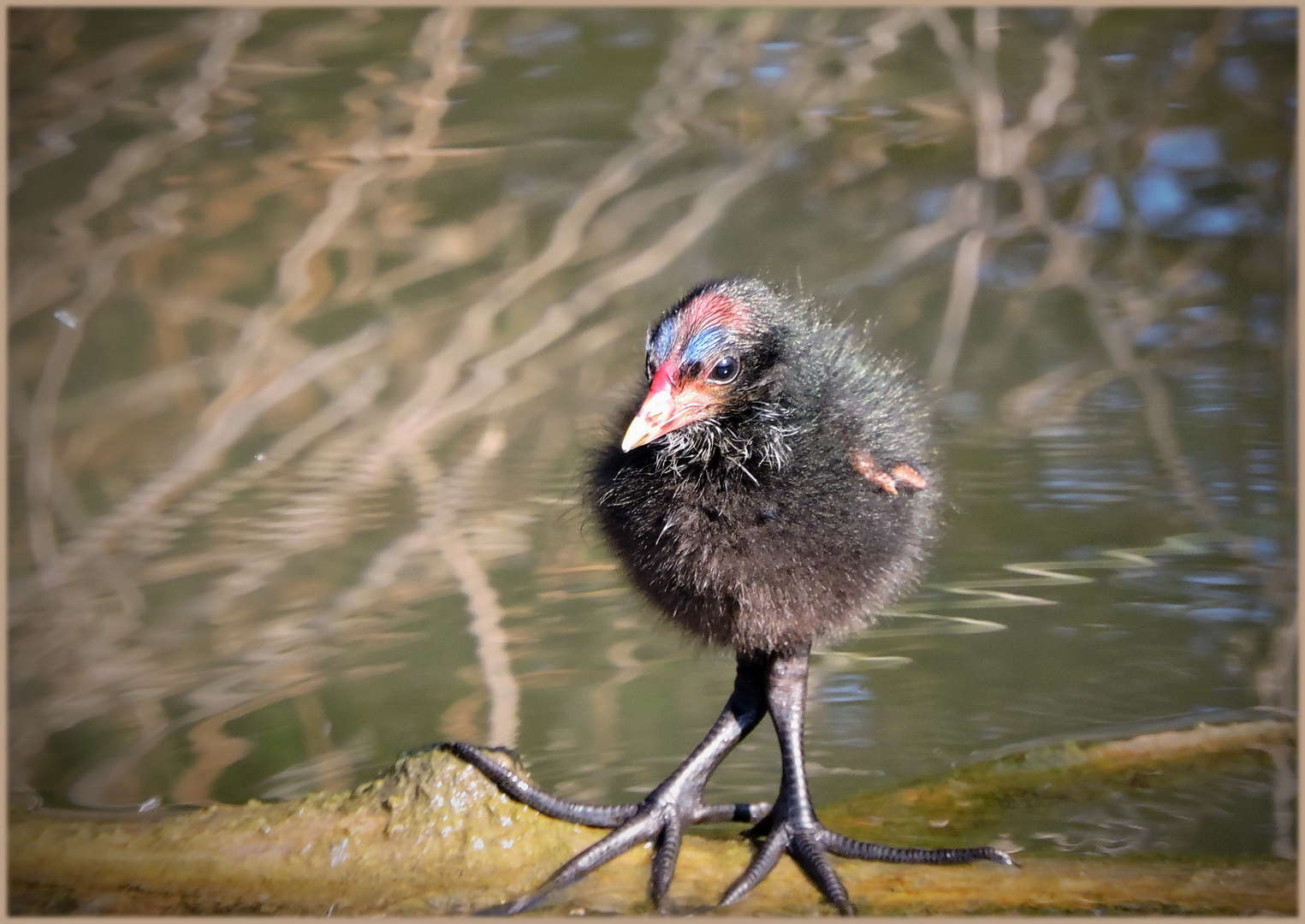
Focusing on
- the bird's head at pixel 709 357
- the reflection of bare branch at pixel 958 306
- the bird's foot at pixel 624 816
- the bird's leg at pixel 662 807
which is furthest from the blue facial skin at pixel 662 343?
the reflection of bare branch at pixel 958 306

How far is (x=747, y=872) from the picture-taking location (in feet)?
5.08

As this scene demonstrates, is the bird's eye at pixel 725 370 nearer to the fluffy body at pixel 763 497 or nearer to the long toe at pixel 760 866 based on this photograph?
the fluffy body at pixel 763 497

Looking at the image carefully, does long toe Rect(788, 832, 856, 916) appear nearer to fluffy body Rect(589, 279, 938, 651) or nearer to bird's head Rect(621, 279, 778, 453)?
fluffy body Rect(589, 279, 938, 651)

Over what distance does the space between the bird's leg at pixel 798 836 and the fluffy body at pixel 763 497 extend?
0.06 metres

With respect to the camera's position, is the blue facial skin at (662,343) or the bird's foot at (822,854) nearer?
the bird's foot at (822,854)

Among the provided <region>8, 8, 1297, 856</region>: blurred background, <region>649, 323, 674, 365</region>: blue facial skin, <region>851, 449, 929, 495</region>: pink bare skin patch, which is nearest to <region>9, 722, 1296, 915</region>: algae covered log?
<region>8, 8, 1297, 856</region>: blurred background

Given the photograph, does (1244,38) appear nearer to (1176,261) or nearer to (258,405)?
(1176,261)

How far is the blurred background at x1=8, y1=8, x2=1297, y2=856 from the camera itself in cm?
212

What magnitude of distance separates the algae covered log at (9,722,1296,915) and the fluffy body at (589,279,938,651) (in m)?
0.33

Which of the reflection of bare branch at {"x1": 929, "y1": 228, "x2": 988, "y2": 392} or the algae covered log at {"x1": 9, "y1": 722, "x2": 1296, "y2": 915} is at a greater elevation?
the reflection of bare branch at {"x1": 929, "y1": 228, "x2": 988, "y2": 392}

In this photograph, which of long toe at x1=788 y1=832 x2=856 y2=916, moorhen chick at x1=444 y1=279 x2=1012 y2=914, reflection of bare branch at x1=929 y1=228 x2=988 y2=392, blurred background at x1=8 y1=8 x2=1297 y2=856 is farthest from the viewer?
Result: reflection of bare branch at x1=929 y1=228 x2=988 y2=392

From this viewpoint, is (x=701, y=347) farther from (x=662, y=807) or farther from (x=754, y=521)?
(x=662, y=807)

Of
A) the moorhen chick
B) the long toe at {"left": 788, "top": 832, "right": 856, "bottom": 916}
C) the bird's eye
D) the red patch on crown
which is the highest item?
the red patch on crown

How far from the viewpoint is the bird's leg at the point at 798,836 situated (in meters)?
1.54
